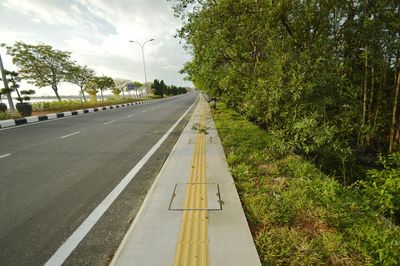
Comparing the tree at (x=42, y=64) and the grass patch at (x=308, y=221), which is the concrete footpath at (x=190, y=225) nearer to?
the grass patch at (x=308, y=221)

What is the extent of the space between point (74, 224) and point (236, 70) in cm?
581

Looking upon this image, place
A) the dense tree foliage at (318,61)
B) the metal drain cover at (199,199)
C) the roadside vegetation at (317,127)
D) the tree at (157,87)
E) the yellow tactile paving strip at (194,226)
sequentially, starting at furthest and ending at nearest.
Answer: the tree at (157,87), the dense tree foliage at (318,61), the metal drain cover at (199,199), the roadside vegetation at (317,127), the yellow tactile paving strip at (194,226)

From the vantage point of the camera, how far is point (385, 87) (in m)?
6.27

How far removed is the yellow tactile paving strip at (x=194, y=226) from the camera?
6.83ft

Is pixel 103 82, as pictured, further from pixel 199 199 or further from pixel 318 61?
pixel 199 199

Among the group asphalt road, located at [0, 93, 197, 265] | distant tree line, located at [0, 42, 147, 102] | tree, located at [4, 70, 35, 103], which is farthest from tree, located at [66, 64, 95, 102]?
asphalt road, located at [0, 93, 197, 265]

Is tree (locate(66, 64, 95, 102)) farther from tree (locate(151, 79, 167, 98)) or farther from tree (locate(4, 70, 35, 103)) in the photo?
tree (locate(151, 79, 167, 98))

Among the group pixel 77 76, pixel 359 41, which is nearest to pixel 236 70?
pixel 359 41

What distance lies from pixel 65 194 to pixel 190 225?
2137 mm

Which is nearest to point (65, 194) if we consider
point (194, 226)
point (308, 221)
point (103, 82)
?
point (194, 226)

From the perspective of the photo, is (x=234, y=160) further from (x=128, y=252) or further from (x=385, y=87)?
(x=385, y=87)

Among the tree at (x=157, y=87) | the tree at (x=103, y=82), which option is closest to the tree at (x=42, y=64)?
the tree at (x=103, y=82)

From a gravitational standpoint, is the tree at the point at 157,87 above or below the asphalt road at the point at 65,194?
above

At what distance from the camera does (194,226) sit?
8.34ft
